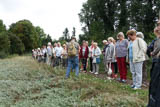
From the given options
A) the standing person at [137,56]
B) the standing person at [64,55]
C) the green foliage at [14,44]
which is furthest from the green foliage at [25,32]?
the standing person at [137,56]

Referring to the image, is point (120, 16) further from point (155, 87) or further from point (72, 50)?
point (155, 87)

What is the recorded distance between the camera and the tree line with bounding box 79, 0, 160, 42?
2230cm

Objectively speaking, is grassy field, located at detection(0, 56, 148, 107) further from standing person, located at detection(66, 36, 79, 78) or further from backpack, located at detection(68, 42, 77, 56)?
backpack, located at detection(68, 42, 77, 56)

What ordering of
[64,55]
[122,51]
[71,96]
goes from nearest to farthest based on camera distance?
Result: [71,96] < [122,51] < [64,55]

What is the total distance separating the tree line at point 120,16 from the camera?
22297mm

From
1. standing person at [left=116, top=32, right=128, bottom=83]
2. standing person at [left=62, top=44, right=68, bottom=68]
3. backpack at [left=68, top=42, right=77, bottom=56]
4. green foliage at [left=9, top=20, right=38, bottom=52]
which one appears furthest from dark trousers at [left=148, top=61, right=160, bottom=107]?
green foliage at [left=9, top=20, right=38, bottom=52]

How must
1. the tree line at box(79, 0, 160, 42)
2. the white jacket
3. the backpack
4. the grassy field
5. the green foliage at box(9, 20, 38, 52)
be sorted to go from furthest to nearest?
the green foliage at box(9, 20, 38, 52), the tree line at box(79, 0, 160, 42), the backpack, the white jacket, the grassy field

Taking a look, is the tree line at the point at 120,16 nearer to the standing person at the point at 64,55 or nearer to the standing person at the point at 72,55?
the standing person at the point at 64,55

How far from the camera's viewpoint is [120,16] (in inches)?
1127

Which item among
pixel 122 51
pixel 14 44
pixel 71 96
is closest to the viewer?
pixel 71 96

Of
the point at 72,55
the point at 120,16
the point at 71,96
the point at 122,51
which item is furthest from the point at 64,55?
the point at 120,16

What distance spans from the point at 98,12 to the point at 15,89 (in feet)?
94.6

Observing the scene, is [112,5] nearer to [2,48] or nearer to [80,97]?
[2,48]

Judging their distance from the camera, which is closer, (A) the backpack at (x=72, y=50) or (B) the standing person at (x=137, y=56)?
(B) the standing person at (x=137, y=56)
